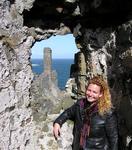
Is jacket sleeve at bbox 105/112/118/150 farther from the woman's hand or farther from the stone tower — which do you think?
the stone tower

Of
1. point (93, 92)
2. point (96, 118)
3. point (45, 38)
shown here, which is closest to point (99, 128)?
point (96, 118)

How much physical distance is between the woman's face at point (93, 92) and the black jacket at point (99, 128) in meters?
0.24

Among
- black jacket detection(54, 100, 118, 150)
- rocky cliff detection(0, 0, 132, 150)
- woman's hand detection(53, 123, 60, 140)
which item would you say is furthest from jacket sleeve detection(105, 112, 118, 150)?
rocky cliff detection(0, 0, 132, 150)

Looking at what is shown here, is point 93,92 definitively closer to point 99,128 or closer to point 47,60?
point 99,128

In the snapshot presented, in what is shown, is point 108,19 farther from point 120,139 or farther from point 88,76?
point 120,139

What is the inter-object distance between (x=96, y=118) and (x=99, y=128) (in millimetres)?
153

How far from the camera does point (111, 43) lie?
22.9ft

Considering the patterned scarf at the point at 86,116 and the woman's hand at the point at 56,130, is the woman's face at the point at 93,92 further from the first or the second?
the woman's hand at the point at 56,130

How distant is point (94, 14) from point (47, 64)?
40.8 ft

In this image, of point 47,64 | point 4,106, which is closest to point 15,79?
point 4,106

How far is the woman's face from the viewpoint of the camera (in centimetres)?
508

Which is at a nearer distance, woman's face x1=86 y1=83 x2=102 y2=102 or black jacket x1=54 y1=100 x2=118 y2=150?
woman's face x1=86 y1=83 x2=102 y2=102

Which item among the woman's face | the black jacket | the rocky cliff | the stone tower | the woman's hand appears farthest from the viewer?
the stone tower

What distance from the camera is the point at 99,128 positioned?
5.33 metres
